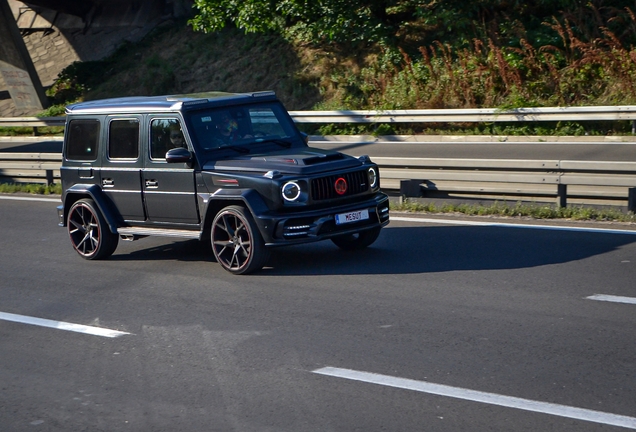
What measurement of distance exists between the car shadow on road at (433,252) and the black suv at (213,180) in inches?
13.8

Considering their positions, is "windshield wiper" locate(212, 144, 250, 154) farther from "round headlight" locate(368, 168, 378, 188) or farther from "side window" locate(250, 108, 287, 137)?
"round headlight" locate(368, 168, 378, 188)

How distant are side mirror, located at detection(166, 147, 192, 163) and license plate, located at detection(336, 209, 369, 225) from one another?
167 cm

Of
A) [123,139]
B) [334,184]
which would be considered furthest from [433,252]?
[123,139]

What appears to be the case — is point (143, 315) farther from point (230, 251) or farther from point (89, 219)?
point (89, 219)

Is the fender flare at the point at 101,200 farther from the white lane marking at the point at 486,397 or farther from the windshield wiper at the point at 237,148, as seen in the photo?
the white lane marking at the point at 486,397

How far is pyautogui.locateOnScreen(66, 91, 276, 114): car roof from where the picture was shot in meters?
9.55

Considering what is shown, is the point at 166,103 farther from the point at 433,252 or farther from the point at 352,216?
the point at 433,252

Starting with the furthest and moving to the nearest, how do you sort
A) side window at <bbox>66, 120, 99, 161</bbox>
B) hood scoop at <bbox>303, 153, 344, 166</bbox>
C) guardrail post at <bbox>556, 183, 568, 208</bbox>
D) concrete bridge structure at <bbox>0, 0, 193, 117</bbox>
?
concrete bridge structure at <bbox>0, 0, 193, 117</bbox> < guardrail post at <bbox>556, 183, 568, 208</bbox> < side window at <bbox>66, 120, 99, 161</bbox> < hood scoop at <bbox>303, 153, 344, 166</bbox>

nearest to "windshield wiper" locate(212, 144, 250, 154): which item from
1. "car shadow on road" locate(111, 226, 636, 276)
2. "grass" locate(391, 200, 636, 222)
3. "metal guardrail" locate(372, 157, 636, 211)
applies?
"car shadow on road" locate(111, 226, 636, 276)

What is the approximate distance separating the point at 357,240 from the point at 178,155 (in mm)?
2218

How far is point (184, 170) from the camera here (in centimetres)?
941

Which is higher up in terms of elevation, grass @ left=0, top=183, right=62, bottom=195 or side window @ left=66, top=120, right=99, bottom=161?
side window @ left=66, top=120, right=99, bottom=161

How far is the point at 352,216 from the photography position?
9.05 m

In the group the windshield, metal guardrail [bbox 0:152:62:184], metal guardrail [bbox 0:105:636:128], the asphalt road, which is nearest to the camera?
the asphalt road
